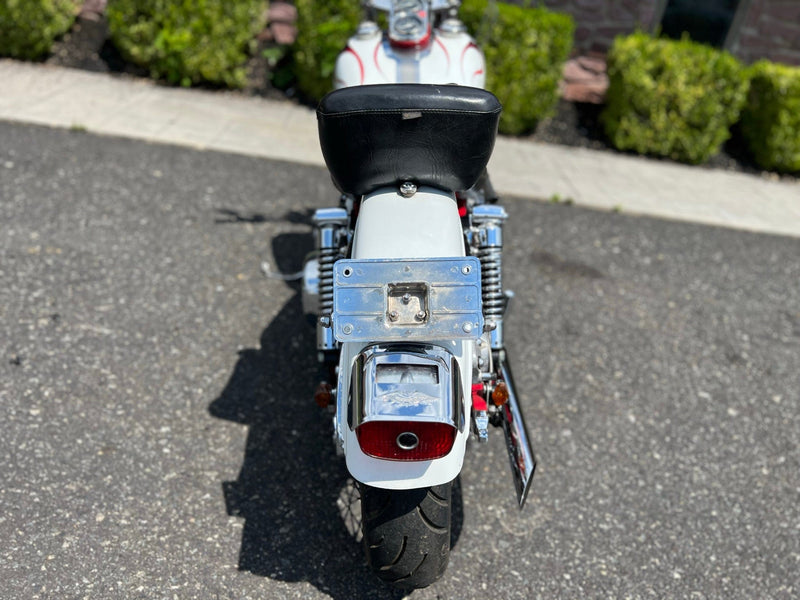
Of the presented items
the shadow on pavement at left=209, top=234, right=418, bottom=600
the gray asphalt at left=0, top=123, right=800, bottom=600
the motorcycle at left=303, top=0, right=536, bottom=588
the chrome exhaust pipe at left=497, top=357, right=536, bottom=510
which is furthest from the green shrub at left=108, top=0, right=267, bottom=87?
the chrome exhaust pipe at left=497, top=357, right=536, bottom=510

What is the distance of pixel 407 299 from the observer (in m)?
2.08

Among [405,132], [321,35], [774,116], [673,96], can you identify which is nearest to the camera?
[405,132]

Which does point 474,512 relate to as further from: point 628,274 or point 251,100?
point 251,100

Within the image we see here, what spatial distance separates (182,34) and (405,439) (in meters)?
5.77

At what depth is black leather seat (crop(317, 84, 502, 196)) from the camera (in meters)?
2.43

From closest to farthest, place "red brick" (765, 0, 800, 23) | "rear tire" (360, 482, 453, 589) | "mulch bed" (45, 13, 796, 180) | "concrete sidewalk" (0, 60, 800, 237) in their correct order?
"rear tire" (360, 482, 453, 589) < "concrete sidewalk" (0, 60, 800, 237) < "mulch bed" (45, 13, 796, 180) < "red brick" (765, 0, 800, 23)

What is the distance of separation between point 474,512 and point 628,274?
251 cm

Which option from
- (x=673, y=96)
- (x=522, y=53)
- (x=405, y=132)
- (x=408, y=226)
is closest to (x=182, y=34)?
(x=522, y=53)

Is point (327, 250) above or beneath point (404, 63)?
beneath

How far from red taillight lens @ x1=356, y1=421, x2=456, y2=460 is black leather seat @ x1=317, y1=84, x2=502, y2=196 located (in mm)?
951

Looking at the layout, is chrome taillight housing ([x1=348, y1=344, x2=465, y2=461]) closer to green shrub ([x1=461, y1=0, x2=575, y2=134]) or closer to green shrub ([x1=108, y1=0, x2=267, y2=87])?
green shrub ([x1=461, y1=0, x2=575, y2=134])

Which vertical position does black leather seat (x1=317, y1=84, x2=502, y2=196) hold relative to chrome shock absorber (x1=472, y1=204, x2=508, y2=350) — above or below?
above

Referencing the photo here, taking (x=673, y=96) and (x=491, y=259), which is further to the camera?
(x=673, y=96)

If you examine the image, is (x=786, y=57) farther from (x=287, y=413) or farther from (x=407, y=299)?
(x=407, y=299)
